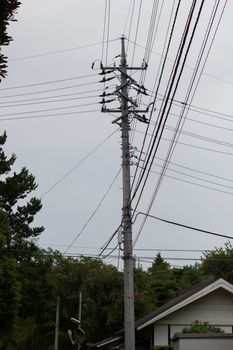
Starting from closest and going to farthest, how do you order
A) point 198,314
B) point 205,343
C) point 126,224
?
point 205,343 → point 126,224 → point 198,314

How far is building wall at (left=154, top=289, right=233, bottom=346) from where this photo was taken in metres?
26.9

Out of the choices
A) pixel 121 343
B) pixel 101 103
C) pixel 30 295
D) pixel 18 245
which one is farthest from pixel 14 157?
pixel 101 103

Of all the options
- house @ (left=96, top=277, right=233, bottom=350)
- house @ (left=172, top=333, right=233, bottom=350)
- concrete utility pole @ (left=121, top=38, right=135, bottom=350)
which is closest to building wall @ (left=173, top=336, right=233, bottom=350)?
house @ (left=172, top=333, right=233, bottom=350)

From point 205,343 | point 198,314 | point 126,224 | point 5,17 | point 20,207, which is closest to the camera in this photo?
point 5,17

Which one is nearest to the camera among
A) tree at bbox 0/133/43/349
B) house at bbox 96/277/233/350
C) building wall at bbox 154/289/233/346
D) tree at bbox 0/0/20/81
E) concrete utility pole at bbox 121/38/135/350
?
tree at bbox 0/0/20/81

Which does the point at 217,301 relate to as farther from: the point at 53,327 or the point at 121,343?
the point at 53,327

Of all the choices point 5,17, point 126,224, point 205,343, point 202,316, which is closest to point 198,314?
point 202,316

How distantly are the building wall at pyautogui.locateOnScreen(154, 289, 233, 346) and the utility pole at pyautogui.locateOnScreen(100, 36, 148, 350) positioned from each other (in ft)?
19.4

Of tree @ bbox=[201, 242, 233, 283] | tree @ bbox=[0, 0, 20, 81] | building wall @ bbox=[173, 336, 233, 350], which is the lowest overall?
building wall @ bbox=[173, 336, 233, 350]

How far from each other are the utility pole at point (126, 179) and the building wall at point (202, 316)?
19.4 ft

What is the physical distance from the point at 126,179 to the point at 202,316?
752cm

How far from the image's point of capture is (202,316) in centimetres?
2717

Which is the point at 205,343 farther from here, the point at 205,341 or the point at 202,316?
the point at 202,316

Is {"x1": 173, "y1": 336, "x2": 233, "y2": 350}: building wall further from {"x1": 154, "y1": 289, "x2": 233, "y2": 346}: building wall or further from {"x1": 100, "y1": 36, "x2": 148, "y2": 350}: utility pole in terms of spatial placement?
{"x1": 154, "y1": 289, "x2": 233, "y2": 346}: building wall
